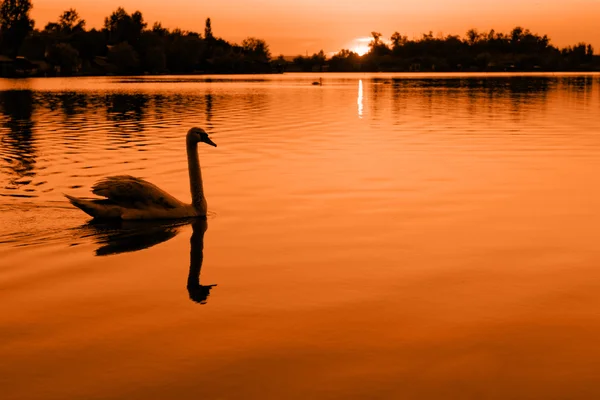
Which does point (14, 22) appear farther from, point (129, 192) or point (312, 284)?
point (312, 284)

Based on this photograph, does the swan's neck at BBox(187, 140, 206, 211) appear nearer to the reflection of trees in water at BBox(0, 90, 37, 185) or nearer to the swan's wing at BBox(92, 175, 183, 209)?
the swan's wing at BBox(92, 175, 183, 209)

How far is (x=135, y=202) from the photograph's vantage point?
14188mm

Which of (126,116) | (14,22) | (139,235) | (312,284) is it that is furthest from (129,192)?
(14,22)

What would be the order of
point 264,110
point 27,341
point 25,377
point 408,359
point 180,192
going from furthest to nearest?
1. point 264,110
2. point 180,192
3. point 27,341
4. point 408,359
5. point 25,377

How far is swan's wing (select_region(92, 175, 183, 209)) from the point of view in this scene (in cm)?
1389

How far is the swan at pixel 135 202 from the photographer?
13.9 metres

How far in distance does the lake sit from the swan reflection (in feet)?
0.17

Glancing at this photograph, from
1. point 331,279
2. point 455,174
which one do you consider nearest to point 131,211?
point 331,279

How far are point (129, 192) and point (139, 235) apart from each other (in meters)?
0.82

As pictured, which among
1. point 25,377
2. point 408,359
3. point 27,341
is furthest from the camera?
point 27,341

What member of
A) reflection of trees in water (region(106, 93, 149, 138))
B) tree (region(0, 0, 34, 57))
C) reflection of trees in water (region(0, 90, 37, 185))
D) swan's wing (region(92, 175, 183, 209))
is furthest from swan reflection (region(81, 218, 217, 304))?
tree (region(0, 0, 34, 57))

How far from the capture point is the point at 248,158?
81.1 ft

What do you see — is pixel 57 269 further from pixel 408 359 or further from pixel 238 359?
pixel 408 359

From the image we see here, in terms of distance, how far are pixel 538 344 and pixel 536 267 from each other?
3200 mm
